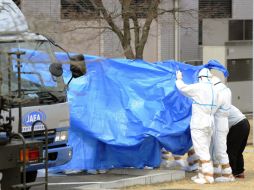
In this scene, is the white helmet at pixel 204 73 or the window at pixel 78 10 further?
the window at pixel 78 10

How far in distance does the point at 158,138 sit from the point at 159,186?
2.71 feet

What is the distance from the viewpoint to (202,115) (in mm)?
11984

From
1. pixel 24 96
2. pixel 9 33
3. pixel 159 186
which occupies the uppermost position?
pixel 9 33

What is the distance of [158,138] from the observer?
1234cm

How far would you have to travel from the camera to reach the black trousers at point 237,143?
12.8 meters

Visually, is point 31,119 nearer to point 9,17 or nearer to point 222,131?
point 9,17

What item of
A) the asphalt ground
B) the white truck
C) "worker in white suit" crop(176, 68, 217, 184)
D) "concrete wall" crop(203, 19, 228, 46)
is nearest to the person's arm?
"worker in white suit" crop(176, 68, 217, 184)

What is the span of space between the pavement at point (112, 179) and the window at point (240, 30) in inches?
353

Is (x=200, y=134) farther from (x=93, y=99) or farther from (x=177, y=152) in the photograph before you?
(x=93, y=99)

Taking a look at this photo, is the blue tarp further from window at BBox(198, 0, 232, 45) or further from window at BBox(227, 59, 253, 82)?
window at BBox(198, 0, 232, 45)

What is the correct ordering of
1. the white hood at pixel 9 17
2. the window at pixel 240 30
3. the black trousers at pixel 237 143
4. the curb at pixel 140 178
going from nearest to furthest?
the white hood at pixel 9 17
the curb at pixel 140 178
the black trousers at pixel 237 143
the window at pixel 240 30

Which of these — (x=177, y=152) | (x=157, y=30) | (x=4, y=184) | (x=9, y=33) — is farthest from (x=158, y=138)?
(x=157, y=30)

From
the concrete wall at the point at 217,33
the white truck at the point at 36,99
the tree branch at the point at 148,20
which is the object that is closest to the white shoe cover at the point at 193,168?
the white truck at the point at 36,99

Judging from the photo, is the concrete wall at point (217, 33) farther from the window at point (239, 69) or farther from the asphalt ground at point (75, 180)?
the asphalt ground at point (75, 180)
